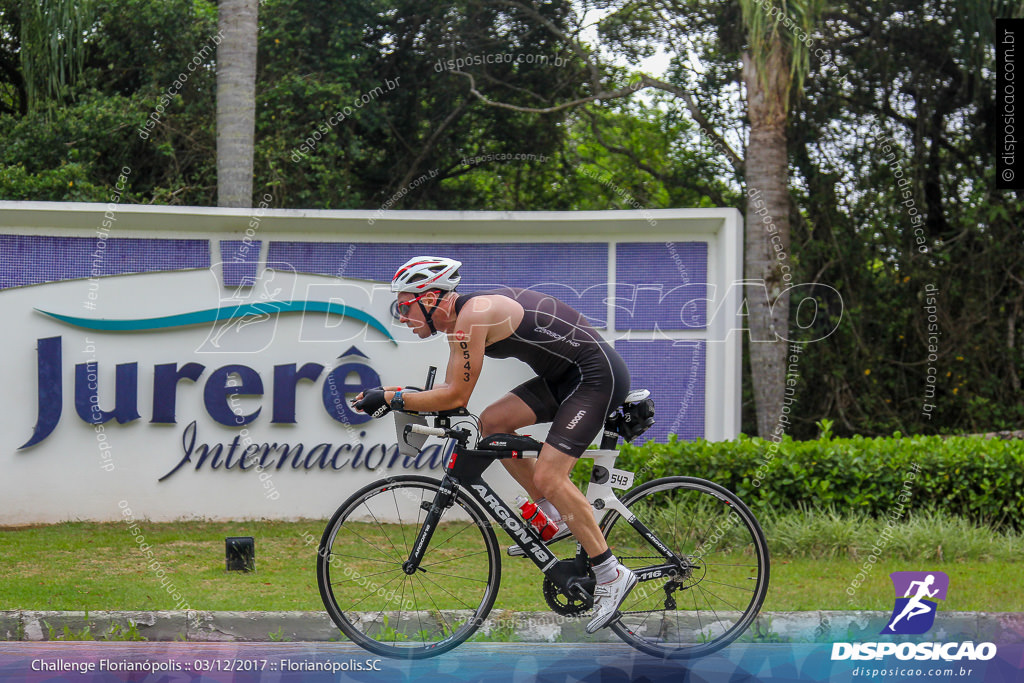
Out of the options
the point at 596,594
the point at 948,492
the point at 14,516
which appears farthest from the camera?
the point at 14,516

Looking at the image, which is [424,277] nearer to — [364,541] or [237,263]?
[364,541]

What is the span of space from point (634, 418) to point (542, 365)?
51 cm

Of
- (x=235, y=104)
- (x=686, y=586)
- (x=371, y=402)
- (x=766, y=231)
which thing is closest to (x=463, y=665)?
(x=686, y=586)

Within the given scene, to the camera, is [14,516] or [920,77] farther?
[920,77]

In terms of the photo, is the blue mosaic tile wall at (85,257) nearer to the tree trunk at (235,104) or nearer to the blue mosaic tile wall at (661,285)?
the tree trunk at (235,104)

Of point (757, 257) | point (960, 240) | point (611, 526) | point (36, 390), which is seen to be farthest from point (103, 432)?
point (960, 240)

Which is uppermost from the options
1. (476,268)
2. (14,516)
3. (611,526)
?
(476,268)

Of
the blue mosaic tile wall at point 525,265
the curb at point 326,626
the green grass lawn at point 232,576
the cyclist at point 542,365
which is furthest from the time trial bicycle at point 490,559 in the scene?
the blue mosaic tile wall at point 525,265

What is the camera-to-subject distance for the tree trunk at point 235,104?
10594 millimetres

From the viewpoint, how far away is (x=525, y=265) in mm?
8984

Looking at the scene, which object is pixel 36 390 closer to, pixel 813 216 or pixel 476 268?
pixel 476 268

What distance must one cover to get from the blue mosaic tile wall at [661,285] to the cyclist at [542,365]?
4.12 meters

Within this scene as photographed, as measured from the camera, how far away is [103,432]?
8.65 meters

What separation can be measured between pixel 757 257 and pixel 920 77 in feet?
15.3
